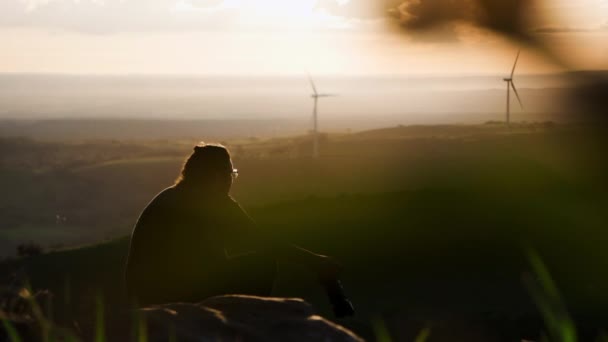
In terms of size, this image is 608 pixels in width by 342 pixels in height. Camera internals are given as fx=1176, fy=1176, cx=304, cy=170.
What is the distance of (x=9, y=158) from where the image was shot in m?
192

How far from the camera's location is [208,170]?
873 cm

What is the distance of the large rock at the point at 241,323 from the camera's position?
5.55 meters

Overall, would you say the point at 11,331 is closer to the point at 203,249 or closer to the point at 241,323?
the point at 241,323

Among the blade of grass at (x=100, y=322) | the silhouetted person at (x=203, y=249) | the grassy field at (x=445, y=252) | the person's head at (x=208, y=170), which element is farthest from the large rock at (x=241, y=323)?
the person's head at (x=208, y=170)

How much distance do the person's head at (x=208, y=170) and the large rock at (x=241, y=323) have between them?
104 inches

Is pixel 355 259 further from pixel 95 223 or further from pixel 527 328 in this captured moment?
pixel 95 223

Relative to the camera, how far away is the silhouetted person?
325 inches

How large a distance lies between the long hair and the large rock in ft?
8.73

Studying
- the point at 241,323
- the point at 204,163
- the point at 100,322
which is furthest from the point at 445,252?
the point at 100,322

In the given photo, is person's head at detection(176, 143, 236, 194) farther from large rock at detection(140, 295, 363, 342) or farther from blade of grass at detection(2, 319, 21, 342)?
blade of grass at detection(2, 319, 21, 342)

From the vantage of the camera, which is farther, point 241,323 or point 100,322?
point 241,323

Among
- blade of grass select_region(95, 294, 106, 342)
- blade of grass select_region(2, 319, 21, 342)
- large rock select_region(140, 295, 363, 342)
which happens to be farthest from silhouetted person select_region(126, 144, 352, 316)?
blade of grass select_region(2, 319, 21, 342)

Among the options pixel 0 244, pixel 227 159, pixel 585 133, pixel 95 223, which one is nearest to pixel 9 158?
pixel 95 223

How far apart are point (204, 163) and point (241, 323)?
312 centimetres
